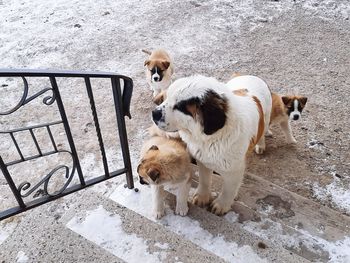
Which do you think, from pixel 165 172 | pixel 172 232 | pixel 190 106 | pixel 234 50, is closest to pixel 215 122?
pixel 190 106

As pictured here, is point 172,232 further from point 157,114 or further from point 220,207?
point 157,114

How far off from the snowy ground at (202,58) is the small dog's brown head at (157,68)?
50 cm

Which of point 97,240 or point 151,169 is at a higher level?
point 151,169

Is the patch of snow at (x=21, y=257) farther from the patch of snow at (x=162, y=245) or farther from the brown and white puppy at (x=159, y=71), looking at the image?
the brown and white puppy at (x=159, y=71)

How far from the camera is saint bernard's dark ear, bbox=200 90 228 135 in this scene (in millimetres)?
2422

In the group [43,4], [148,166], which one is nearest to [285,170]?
[148,166]

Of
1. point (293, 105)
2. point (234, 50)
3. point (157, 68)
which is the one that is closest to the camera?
point (293, 105)

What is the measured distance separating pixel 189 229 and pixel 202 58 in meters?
3.72

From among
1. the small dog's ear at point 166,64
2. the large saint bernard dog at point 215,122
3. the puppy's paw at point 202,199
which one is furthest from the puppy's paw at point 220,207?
the small dog's ear at point 166,64

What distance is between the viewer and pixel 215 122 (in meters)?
2.48

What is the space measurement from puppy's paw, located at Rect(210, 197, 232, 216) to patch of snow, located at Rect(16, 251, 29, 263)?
63.8 inches

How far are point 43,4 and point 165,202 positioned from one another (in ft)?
19.9

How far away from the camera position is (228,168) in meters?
2.86

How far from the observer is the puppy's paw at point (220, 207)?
10.5ft
